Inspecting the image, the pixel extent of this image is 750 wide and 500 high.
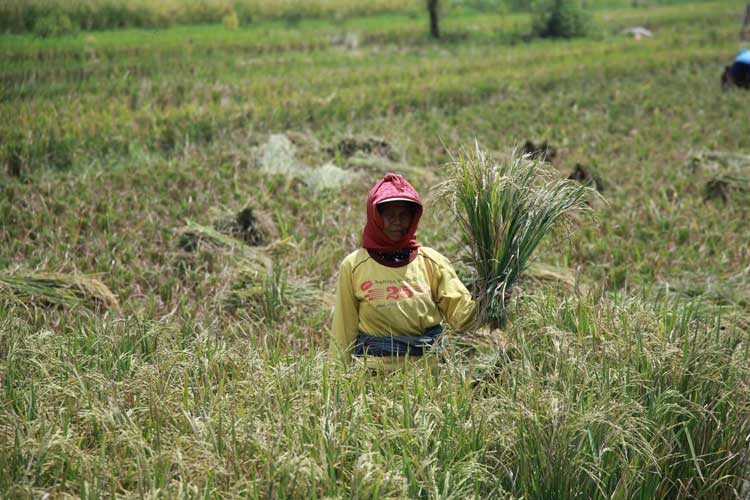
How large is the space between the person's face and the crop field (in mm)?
540

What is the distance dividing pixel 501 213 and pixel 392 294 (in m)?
0.61

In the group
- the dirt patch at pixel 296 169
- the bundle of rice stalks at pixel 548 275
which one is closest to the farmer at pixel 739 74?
the dirt patch at pixel 296 169

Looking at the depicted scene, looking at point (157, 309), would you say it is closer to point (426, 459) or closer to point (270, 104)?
point (426, 459)

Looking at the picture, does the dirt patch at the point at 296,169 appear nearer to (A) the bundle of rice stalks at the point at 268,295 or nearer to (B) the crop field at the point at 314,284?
(B) the crop field at the point at 314,284

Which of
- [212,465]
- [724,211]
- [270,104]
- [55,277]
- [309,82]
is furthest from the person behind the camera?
[309,82]

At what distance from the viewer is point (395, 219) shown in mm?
3338

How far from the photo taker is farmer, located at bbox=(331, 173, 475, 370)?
3.33 m

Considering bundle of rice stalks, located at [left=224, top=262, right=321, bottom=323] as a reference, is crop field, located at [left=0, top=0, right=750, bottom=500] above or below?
above

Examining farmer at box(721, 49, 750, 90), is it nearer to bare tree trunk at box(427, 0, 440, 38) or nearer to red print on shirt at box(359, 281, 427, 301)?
bare tree trunk at box(427, 0, 440, 38)

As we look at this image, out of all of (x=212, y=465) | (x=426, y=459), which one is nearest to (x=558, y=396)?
(x=426, y=459)

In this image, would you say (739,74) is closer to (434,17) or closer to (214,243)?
(434,17)

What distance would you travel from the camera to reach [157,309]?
4.98 m

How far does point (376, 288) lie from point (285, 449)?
3.13 ft

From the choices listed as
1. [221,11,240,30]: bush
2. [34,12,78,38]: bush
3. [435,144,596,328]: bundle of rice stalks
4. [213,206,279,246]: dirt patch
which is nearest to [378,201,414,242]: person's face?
[435,144,596,328]: bundle of rice stalks
